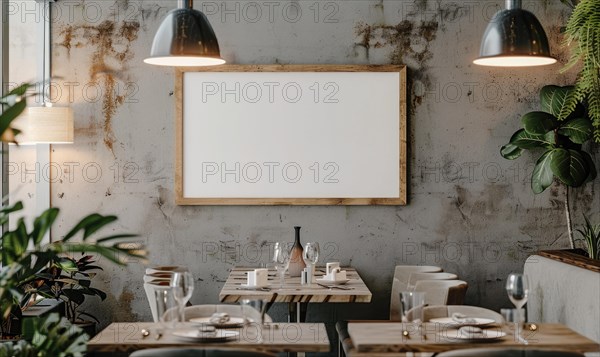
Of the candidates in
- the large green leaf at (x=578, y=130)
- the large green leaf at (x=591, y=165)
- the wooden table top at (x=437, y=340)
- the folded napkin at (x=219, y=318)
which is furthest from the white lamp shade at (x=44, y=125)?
the large green leaf at (x=591, y=165)

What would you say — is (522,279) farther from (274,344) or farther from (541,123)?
(541,123)

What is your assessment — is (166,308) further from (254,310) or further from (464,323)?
(464,323)

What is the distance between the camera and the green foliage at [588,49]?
5312 millimetres

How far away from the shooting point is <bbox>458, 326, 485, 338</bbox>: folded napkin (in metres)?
3.61

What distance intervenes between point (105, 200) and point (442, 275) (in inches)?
97.9

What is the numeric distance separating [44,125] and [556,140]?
353cm

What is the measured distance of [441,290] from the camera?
17.0 ft

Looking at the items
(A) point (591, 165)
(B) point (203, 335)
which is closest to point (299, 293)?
(B) point (203, 335)

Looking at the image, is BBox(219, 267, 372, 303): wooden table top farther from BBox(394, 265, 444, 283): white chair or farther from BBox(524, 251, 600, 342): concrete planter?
BBox(524, 251, 600, 342): concrete planter

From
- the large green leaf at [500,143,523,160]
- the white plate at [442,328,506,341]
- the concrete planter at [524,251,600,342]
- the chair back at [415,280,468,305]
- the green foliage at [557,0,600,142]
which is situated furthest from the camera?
the large green leaf at [500,143,523,160]

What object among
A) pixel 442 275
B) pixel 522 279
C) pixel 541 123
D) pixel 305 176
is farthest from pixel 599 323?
pixel 305 176

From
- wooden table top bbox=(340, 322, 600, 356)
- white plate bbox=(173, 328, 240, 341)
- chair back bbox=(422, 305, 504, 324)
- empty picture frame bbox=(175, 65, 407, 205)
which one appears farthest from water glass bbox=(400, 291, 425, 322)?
empty picture frame bbox=(175, 65, 407, 205)

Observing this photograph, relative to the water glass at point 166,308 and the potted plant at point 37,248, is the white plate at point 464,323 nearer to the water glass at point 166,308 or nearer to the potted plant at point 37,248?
the water glass at point 166,308

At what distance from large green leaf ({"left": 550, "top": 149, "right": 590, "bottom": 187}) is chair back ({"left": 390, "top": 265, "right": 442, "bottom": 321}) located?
1.05 meters
